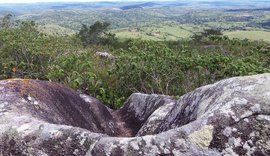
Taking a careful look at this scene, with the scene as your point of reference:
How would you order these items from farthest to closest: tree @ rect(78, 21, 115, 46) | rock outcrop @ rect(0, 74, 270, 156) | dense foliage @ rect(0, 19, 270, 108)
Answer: tree @ rect(78, 21, 115, 46), dense foliage @ rect(0, 19, 270, 108), rock outcrop @ rect(0, 74, 270, 156)

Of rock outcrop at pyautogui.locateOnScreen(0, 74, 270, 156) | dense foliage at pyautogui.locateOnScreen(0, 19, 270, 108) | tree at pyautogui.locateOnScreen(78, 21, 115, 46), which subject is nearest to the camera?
rock outcrop at pyautogui.locateOnScreen(0, 74, 270, 156)

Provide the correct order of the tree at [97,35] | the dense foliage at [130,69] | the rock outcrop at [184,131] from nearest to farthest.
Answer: the rock outcrop at [184,131]
the dense foliage at [130,69]
the tree at [97,35]

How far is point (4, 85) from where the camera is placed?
1061 centimetres

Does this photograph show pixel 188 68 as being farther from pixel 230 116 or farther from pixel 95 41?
pixel 95 41

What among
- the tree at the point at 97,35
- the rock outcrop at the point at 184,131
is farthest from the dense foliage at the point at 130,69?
the tree at the point at 97,35

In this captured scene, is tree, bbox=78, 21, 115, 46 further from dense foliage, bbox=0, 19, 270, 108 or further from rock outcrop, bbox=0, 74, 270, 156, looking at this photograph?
rock outcrop, bbox=0, 74, 270, 156

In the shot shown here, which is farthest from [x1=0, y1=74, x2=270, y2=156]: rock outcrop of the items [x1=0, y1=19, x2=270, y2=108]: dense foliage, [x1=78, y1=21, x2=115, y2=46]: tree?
[x1=78, y1=21, x2=115, y2=46]: tree

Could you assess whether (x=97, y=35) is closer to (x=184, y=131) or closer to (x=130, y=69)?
(x=130, y=69)

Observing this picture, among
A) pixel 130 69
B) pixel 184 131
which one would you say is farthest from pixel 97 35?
pixel 184 131

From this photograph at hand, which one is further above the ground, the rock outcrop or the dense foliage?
the rock outcrop

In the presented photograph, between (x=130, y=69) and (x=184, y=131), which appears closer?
(x=184, y=131)

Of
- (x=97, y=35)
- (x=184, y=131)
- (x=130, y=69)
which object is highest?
(x=184, y=131)

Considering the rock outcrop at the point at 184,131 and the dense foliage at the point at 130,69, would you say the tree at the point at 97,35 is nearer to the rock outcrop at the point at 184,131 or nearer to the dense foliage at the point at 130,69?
the dense foliage at the point at 130,69

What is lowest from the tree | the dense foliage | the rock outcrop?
the tree
